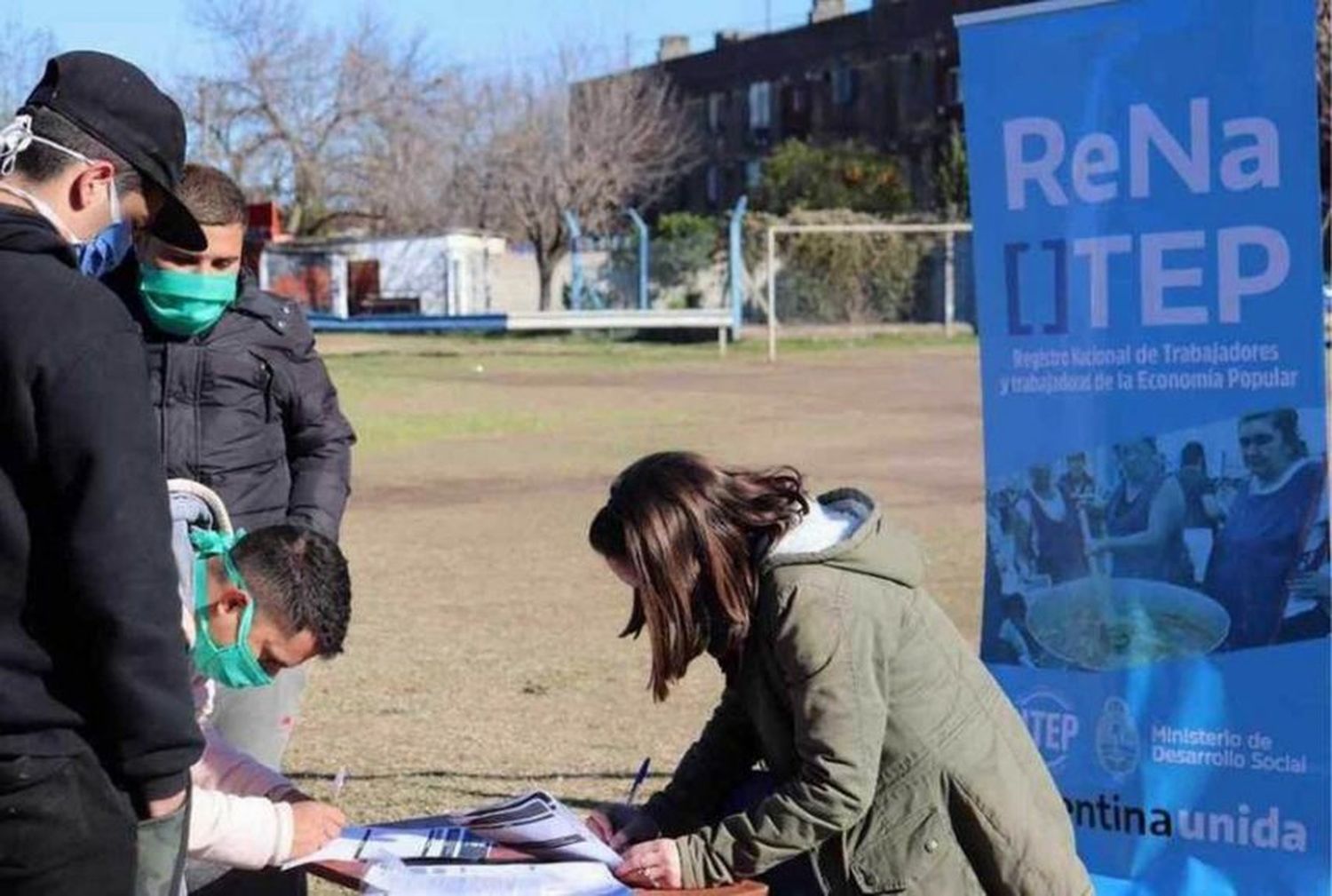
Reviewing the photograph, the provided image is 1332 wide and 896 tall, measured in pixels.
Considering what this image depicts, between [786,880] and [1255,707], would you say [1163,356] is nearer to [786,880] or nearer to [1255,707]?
[1255,707]

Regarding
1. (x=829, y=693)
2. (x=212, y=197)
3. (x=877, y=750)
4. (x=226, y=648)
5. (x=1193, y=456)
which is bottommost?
(x=877, y=750)

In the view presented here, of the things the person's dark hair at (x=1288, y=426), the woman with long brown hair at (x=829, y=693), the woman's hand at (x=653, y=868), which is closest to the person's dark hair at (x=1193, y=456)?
the person's dark hair at (x=1288, y=426)

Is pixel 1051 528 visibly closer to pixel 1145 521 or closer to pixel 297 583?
pixel 1145 521

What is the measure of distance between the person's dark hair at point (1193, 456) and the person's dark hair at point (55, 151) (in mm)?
2770

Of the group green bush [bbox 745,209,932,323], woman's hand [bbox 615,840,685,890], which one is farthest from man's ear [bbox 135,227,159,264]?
green bush [bbox 745,209,932,323]

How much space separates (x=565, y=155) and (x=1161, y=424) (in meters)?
50.6

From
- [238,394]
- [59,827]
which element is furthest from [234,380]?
[59,827]

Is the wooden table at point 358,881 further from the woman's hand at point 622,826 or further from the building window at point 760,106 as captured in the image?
the building window at point 760,106

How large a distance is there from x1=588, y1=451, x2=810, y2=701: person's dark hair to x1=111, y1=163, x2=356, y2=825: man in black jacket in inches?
51.7

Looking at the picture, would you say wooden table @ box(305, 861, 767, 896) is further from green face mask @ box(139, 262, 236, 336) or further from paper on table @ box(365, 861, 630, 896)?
green face mask @ box(139, 262, 236, 336)

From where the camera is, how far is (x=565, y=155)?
2153 inches

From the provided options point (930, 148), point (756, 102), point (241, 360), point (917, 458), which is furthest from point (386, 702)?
point (756, 102)

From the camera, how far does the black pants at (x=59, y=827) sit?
279 cm

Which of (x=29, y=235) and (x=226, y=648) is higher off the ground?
(x=29, y=235)
